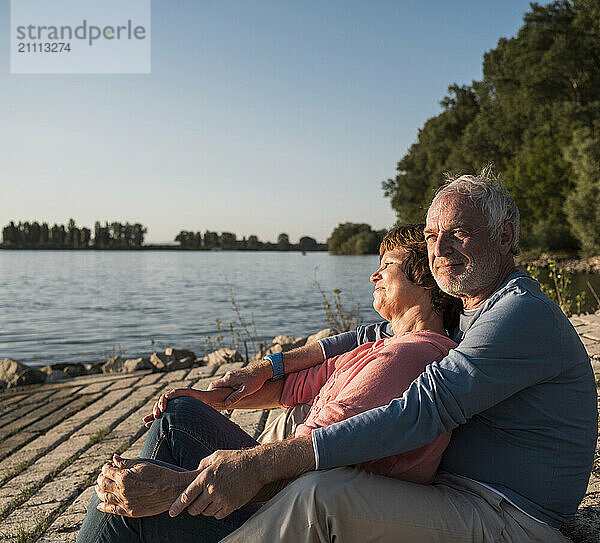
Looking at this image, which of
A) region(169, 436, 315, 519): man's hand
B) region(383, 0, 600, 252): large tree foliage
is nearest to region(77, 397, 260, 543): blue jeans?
region(169, 436, 315, 519): man's hand

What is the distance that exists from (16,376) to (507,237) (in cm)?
800

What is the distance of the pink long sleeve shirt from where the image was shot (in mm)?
2100

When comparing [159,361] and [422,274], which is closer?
[422,274]

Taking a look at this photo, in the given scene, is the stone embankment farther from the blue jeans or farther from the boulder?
the boulder

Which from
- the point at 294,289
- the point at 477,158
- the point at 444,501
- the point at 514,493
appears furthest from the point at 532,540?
the point at 477,158

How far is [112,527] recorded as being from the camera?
206 cm

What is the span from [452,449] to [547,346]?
49 cm

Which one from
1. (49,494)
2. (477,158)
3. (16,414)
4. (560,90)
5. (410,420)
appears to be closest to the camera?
(410,420)

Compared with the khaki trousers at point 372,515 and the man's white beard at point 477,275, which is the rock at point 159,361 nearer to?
the man's white beard at point 477,275

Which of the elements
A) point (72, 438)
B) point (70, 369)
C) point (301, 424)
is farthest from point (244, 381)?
point (70, 369)

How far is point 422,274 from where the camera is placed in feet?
8.80

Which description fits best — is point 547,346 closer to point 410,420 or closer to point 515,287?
point 515,287

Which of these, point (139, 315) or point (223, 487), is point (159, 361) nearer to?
point (223, 487)

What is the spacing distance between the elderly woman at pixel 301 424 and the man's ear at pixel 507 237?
343 millimetres
